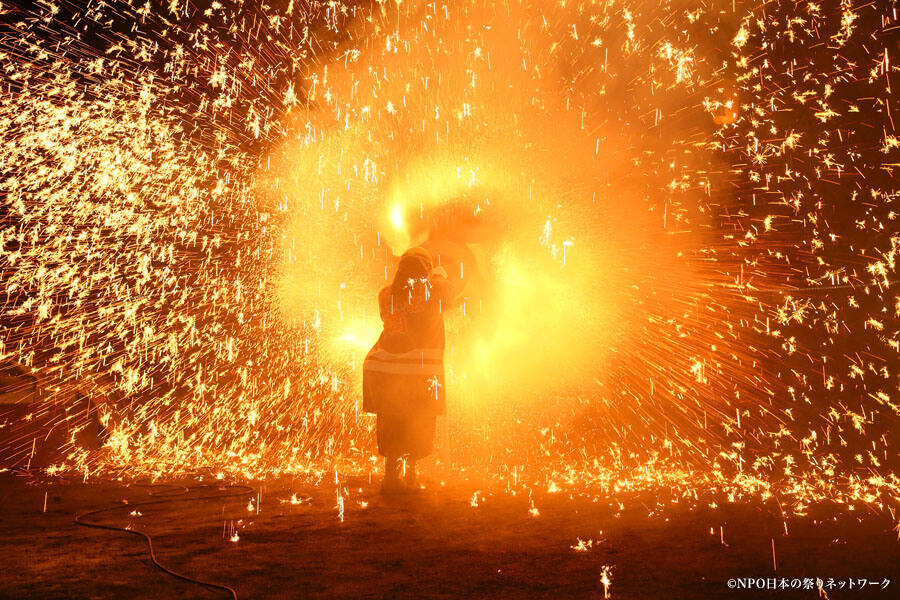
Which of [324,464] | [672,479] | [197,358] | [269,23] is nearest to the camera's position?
[672,479]

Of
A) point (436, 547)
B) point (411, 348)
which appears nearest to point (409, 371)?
point (411, 348)

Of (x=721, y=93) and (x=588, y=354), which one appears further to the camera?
(x=721, y=93)

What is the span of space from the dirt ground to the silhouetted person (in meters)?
0.30

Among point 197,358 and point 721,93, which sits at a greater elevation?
point 721,93

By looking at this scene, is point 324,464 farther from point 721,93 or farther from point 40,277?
point 721,93

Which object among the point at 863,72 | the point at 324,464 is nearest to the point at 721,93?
the point at 863,72

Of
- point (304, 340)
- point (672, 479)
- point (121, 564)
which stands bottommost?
point (121, 564)

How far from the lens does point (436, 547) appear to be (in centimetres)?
334

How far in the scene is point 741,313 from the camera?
24.2 ft

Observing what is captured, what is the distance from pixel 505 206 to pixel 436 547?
3849mm

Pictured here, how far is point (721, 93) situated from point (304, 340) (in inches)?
183

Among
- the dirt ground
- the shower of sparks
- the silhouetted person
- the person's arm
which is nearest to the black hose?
the dirt ground

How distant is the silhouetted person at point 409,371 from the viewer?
4637 millimetres

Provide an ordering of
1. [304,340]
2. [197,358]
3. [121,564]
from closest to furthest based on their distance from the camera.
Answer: [121,564], [304,340], [197,358]
